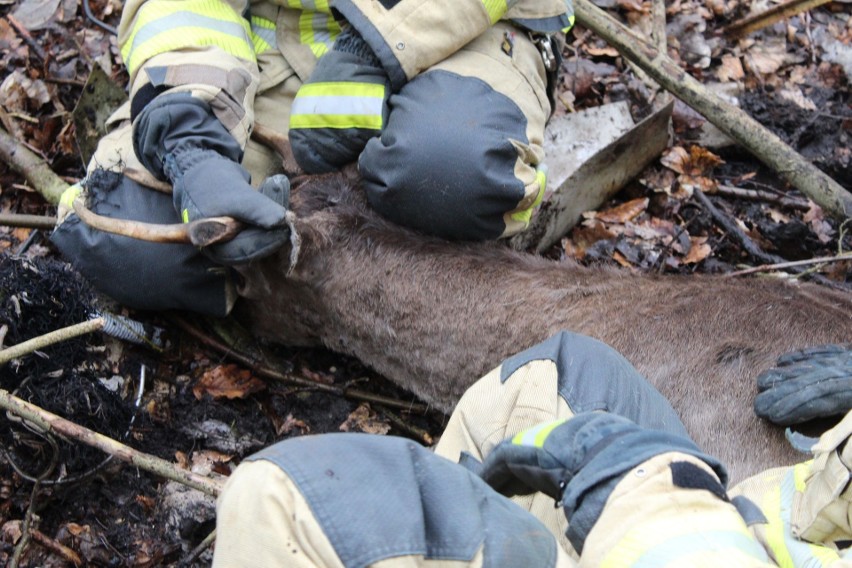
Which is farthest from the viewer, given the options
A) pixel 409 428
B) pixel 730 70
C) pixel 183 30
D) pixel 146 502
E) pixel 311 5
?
pixel 730 70

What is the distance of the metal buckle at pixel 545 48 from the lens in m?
4.38

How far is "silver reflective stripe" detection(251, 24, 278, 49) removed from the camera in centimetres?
438

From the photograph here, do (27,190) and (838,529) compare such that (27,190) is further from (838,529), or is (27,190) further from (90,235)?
(838,529)

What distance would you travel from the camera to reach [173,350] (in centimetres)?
416

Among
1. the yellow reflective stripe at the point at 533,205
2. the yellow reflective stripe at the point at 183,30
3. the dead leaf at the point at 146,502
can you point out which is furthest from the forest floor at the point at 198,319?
the yellow reflective stripe at the point at 183,30

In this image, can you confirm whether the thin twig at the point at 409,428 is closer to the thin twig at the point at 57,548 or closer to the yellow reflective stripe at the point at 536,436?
the thin twig at the point at 57,548

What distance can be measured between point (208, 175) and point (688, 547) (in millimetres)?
2331

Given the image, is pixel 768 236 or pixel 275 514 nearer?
pixel 275 514

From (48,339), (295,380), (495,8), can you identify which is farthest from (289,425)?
(495,8)

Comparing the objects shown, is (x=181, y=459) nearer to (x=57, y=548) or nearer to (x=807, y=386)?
(x=57, y=548)

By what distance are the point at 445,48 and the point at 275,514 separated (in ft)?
8.33

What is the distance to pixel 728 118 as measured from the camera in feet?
15.3

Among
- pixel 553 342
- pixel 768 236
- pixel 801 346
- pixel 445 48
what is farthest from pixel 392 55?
pixel 768 236

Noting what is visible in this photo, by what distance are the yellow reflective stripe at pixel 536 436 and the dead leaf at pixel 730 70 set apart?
12.9 feet
